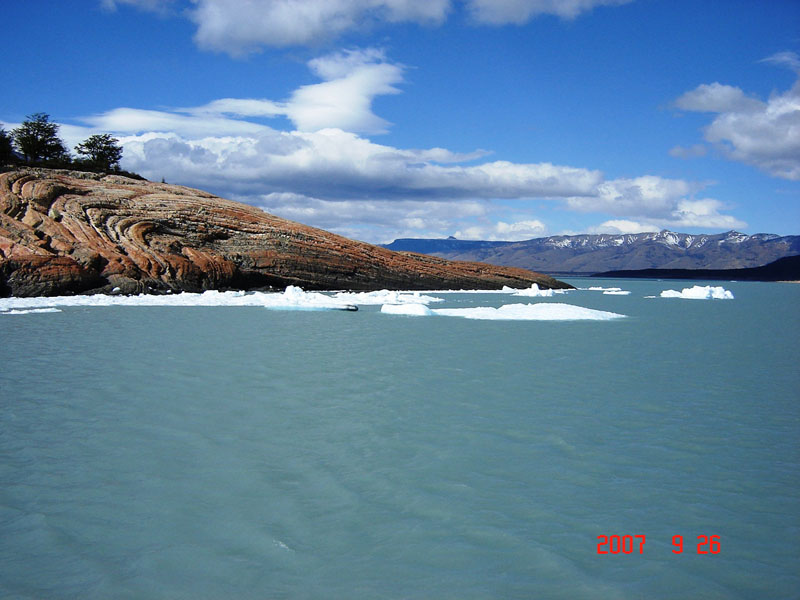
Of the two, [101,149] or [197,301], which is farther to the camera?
[101,149]

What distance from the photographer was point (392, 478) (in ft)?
15.5

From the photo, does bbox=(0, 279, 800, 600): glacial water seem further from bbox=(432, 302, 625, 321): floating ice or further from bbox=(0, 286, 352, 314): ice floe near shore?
bbox=(0, 286, 352, 314): ice floe near shore

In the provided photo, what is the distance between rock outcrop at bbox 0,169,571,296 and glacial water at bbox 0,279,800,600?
57.1 ft

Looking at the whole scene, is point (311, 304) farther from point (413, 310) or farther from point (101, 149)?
point (101, 149)

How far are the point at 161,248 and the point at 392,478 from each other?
2827 cm

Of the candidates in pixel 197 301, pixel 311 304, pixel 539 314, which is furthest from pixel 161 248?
pixel 539 314

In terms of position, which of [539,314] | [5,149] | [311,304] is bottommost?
[539,314]

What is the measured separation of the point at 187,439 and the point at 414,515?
2.60m

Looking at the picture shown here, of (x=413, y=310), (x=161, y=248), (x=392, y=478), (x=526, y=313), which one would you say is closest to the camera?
(x=392, y=478)

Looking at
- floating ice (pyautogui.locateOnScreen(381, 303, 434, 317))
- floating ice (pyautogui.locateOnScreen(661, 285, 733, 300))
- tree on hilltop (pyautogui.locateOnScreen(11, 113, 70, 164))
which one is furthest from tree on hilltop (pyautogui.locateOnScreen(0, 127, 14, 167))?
floating ice (pyautogui.locateOnScreen(661, 285, 733, 300))

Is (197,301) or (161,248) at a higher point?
(161,248)
